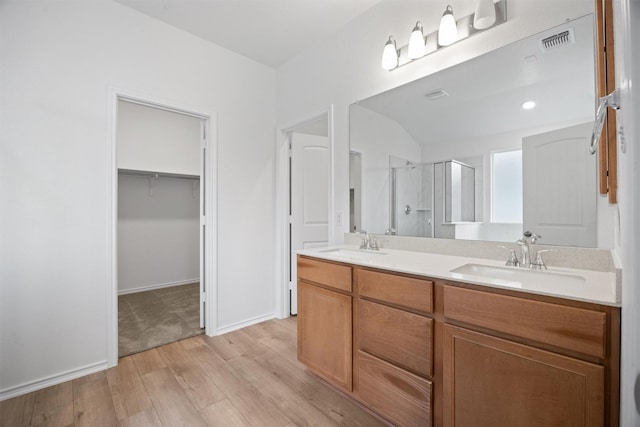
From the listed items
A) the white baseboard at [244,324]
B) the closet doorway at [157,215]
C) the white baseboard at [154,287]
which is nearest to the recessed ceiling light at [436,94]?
the white baseboard at [244,324]

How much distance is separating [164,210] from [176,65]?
2413 millimetres

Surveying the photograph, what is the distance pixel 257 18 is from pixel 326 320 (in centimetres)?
245

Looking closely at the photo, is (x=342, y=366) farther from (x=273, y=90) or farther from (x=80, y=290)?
(x=273, y=90)

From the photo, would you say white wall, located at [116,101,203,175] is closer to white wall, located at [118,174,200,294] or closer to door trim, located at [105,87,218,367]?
white wall, located at [118,174,200,294]

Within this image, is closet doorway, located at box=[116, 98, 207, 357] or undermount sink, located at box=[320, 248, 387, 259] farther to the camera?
closet doorway, located at box=[116, 98, 207, 357]

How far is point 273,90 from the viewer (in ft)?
10.4

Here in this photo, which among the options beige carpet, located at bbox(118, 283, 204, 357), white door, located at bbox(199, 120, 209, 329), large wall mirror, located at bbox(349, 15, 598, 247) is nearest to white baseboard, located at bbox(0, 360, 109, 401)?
beige carpet, located at bbox(118, 283, 204, 357)

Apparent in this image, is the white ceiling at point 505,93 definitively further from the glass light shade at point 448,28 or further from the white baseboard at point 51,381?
the white baseboard at point 51,381

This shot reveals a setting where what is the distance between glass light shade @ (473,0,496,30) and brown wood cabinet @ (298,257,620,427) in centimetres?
143

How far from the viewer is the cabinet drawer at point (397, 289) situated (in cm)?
128

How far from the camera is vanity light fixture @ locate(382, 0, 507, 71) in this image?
4.96 feet

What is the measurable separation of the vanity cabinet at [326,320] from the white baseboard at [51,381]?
150cm

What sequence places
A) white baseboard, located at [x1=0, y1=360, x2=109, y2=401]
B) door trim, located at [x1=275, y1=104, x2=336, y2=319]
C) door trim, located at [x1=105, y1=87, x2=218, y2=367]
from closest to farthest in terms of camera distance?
white baseboard, located at [x1=0, y1=360, x2=109, y2=401] → door trim, located at [x1=105, y1=87, x2=218, y2=367] → door trim, located at [x1=275, y1=104, x2=336, y2=319]

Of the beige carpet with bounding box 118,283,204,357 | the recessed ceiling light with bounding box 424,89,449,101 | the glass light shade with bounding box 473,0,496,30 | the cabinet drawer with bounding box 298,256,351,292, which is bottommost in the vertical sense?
the beige carpet with bounding box 118,283,204,357
